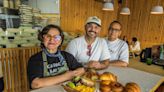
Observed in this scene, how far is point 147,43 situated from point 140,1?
1.67 meters

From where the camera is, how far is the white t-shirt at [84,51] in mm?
2066

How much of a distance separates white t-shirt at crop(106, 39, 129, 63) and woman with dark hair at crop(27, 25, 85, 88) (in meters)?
0.77

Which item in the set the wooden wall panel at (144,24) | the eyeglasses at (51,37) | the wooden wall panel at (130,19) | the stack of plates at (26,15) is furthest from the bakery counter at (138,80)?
the wooden wall panel at (144,24)

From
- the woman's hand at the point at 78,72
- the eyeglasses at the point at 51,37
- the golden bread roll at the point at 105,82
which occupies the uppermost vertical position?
the eyeglasses at the point at 51,37

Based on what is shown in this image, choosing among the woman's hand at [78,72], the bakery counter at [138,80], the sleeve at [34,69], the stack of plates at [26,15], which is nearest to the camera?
the bakery counter at [138,80]

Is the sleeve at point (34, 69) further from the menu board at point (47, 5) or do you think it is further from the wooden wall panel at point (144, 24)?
the wooden wall panel at point (144, 24)

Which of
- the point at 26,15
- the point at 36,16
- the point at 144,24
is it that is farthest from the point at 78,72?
the point at 144,24

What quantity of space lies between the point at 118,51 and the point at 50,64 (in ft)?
3.75

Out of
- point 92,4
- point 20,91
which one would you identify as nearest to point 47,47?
point 20,91

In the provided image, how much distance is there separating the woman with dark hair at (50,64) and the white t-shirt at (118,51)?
2.54 feet

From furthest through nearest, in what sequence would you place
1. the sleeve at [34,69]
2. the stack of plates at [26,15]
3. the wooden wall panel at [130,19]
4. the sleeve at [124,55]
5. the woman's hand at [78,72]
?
the wooden wall panel at [130,19], the stack of plates at [26,15], the sleeve at [124,55], the woman's hand at [78,72], the sleeve at [34,69]

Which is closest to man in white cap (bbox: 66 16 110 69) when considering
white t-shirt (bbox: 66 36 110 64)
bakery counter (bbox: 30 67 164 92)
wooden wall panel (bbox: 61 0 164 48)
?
white t-shirt (bbox: 66 36 110 64)

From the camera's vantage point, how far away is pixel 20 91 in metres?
2.99

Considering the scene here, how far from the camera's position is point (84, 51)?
2074 millimetres
